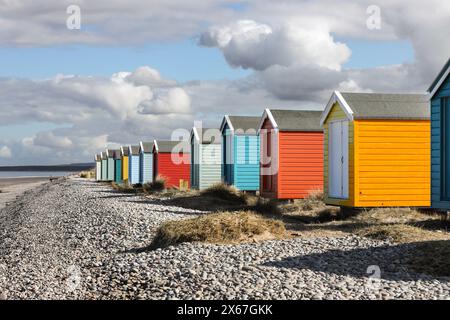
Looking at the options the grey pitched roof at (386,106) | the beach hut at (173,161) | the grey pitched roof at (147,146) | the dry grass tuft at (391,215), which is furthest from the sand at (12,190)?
the dry grass tuft at (391,215)

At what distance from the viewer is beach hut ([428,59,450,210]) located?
13.7 metres

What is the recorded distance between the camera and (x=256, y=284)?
812cm

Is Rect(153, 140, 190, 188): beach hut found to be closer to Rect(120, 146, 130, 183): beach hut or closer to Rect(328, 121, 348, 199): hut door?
Rect(120, 146, 130, 183): beach hut

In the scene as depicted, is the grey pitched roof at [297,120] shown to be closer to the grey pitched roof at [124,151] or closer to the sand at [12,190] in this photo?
the sand at [12,190]

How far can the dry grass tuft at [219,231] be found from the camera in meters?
11.5

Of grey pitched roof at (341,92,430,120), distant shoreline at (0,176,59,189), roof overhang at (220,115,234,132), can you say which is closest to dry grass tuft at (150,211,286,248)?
grey pitched roof at (341,92,430,120)

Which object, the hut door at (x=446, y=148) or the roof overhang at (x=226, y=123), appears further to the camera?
the roof overhang at (x=226, y=123)

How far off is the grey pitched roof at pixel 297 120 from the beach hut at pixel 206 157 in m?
7.62

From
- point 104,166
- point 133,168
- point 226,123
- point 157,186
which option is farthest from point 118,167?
point 226,123

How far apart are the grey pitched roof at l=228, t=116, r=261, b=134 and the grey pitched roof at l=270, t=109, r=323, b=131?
3335mm

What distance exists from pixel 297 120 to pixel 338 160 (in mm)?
4680

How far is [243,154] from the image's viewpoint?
82.7ft

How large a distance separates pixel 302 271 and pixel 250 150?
16.6m

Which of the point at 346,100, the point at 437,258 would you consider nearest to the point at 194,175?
the point at 346,100
